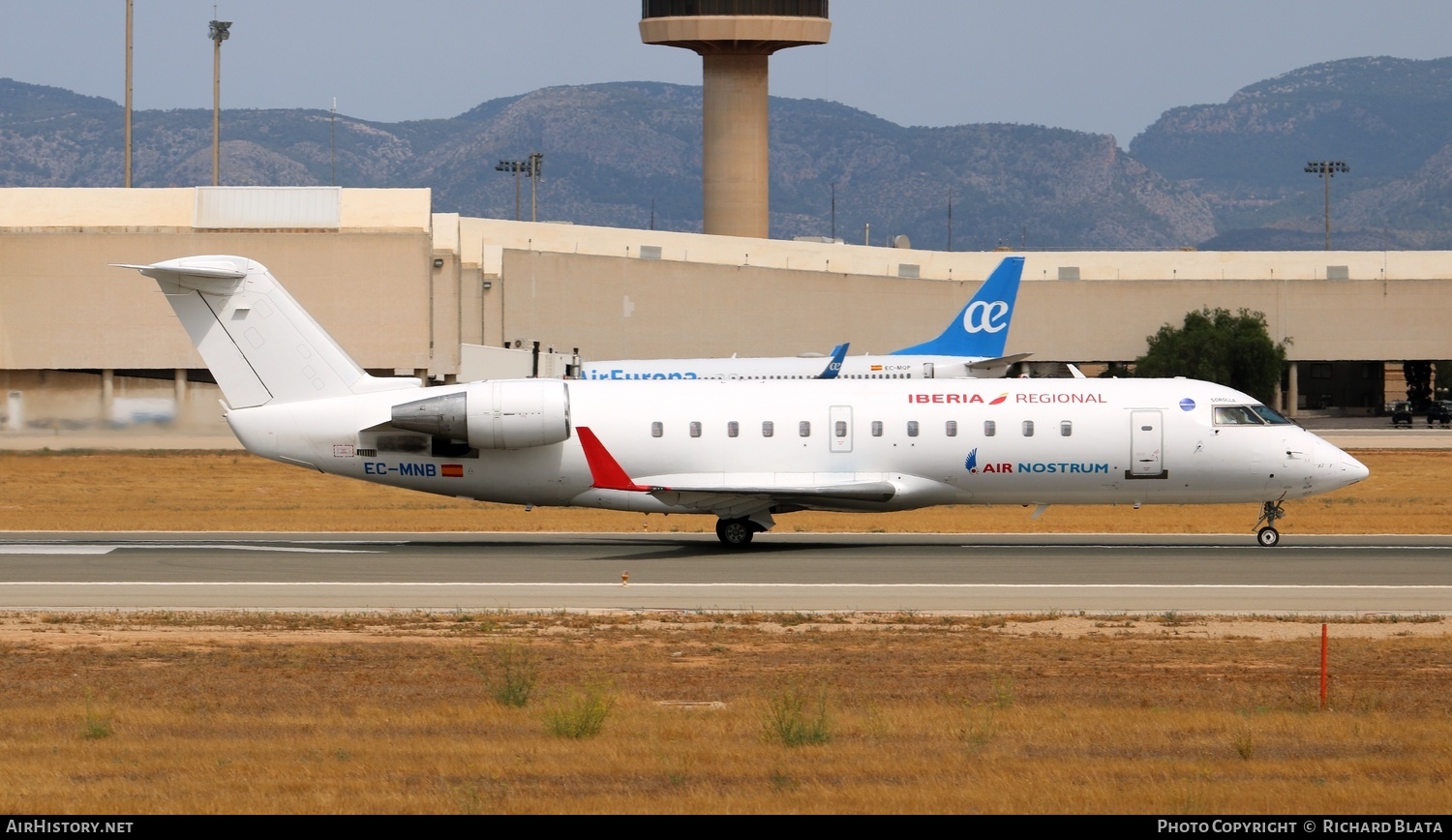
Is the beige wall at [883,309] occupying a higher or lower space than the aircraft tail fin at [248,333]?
higher

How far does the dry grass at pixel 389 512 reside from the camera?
3900cm

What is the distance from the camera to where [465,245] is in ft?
331

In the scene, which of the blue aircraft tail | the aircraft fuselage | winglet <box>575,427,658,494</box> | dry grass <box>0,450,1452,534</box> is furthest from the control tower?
winglet <box>575,427,658,494</box>

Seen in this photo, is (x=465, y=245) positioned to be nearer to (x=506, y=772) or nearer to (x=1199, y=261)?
(x=1199, y=261)

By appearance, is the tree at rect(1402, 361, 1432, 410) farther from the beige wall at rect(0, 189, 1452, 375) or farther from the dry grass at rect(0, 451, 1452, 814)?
the dry grass at rect(0, 451, 1452, 814)

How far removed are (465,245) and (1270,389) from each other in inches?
1912

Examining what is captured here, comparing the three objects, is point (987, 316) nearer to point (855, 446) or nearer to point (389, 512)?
point (389, 512)

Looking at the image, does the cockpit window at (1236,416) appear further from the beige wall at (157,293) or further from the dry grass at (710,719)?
the beige wall at (157,293)

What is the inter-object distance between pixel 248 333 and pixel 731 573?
10715 mm

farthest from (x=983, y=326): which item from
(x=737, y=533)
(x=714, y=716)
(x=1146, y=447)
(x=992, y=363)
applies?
(x=714, y=716)

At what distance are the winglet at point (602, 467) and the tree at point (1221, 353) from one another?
2965 inches

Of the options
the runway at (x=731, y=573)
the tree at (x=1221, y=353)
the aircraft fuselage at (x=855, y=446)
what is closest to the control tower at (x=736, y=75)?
the tree at (x=1221, y=353)

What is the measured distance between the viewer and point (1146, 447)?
33.1 meters

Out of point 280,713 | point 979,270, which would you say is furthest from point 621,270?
point 280,713
